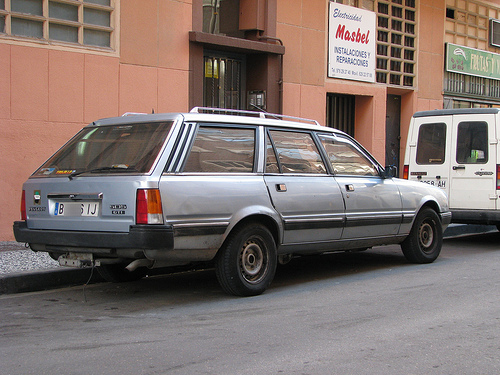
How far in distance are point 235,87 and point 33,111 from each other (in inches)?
187

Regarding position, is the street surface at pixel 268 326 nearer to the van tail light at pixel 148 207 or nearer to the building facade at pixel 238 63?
the van tail light at pixel 148 207

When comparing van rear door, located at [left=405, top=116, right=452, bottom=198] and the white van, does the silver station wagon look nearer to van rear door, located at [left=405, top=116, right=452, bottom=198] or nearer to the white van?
the white van

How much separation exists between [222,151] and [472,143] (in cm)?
562

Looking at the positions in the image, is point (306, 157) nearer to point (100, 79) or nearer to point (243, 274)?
point (243, 274)

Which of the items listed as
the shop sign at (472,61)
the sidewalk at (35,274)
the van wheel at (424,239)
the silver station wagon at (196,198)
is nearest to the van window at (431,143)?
the van wheel at (424,239)

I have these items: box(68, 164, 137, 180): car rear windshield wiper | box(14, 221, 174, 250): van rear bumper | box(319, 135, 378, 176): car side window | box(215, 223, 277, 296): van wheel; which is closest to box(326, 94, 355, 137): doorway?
box(319, 135, 378, 176): car side window

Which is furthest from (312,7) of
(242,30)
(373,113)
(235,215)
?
(235,215)

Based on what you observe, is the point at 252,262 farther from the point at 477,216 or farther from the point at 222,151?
the point at 477,216

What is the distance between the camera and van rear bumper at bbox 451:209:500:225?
998 centimetres

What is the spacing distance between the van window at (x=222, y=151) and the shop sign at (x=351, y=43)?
854 centimetres

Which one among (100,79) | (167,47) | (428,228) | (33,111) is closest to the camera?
(428,228)

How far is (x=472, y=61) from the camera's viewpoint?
18609 millimetres

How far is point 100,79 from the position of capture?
10.6m

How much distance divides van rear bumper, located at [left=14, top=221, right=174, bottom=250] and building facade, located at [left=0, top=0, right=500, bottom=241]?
4.26 metres
